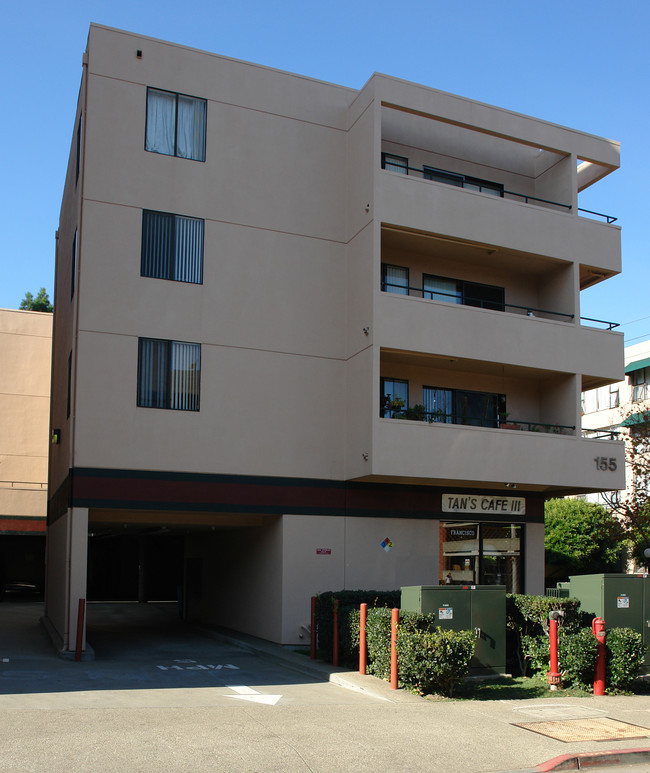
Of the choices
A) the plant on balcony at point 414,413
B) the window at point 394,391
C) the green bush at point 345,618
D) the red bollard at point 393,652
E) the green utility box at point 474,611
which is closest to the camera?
the red bollard at point 393,652

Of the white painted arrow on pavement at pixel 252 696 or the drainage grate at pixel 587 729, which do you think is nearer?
the drainage grate at pixel 587 729

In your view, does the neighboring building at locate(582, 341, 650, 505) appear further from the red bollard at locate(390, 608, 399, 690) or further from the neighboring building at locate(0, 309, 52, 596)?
the red bollard at locate(390, 608, 399, 690)

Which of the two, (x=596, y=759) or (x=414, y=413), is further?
(x=414, y=413)

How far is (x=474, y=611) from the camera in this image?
49.6 feet

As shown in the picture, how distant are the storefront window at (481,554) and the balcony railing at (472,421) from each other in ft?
8.71

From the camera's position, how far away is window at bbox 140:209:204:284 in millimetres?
20125

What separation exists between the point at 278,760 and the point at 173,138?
15284 mm

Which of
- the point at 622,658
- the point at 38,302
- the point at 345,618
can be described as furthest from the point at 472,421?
the point at 38,302

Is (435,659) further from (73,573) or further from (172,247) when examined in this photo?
(172,247)

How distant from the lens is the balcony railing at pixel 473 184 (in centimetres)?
2347

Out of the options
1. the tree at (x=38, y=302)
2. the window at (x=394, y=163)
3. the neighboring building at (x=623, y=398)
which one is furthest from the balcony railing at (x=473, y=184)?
the tree at (x=38, y=302)

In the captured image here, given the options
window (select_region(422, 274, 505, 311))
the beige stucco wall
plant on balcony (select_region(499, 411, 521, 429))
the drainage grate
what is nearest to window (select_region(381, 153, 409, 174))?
window (select_region(422, 274, 505, 311))

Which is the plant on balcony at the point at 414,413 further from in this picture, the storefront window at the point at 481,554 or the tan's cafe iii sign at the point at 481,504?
the storefront window at the point at 481,554

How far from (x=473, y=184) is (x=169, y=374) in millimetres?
10403
